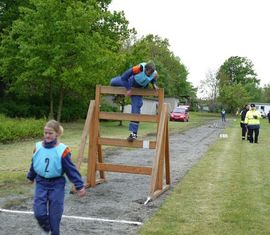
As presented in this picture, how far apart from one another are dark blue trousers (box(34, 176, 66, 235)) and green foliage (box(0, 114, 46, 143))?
46.6 ft

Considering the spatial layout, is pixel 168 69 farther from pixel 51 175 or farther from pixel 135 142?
pixel 51 175

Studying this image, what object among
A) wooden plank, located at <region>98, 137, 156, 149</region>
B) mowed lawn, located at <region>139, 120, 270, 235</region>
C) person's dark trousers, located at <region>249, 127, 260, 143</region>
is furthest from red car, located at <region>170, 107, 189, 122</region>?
wooden plank, located at <region>98, 137, 156, 149</region>

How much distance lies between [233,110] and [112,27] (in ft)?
211

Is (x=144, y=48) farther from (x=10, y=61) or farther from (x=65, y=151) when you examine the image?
(x=65, y=151)

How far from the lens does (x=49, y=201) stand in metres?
5.81

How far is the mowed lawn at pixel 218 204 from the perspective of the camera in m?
7.18

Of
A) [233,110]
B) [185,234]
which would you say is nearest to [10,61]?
[185,234]

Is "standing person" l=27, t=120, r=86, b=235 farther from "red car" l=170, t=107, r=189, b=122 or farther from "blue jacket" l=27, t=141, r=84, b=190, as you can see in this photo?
"red car" l=170, t=107, r=189, b=122

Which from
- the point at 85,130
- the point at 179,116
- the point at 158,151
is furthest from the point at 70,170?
the point at 179,116

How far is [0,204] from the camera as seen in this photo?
8352 mm

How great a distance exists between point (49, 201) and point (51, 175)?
34cm

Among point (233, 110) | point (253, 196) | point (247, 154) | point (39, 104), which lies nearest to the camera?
point (253, 196)

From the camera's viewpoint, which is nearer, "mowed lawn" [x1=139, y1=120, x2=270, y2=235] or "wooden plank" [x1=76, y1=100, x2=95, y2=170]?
"mowed lawn" [x1=139, y1=120, x2=270, y2=235]

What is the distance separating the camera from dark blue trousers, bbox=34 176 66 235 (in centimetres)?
579
